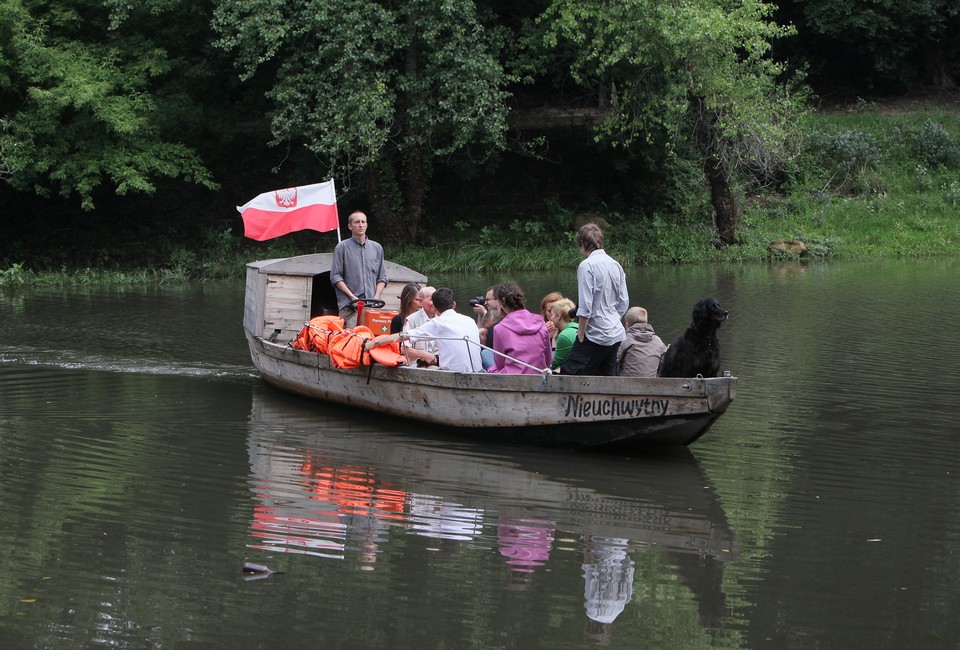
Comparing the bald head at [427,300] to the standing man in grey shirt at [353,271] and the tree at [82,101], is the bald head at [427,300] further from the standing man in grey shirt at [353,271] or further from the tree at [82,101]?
the tree at [82,101]

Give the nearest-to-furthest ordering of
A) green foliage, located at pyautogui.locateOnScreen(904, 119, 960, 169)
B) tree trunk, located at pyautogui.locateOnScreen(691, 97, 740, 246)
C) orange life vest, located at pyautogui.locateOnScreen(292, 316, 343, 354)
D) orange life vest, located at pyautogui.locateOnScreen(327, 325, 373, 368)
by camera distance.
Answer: orange life vest, located at pyautogui.locateOnScreen(327, 325, 373, 368), orange life vest, located at pyautogui.locateOnScreen(292, 316, 343, 354), tree trunk, located at pyautogui.locateOnScreen(691, 97, 740, 246), green foliage, located at pyautogui.locateOnScreen(904, 119, 960, 169)

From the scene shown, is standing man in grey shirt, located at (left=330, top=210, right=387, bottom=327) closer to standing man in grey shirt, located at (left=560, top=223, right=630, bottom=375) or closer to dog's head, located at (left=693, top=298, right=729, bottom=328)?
standing man in grey shirt, located at (left=560, top=223, right=630, bottom=375)

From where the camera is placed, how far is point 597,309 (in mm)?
8922

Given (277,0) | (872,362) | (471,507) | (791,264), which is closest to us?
(471,507)

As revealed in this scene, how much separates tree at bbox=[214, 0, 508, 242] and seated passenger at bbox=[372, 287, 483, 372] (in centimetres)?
1419

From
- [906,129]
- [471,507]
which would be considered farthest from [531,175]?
[471,507]

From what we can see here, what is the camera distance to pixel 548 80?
104 ft

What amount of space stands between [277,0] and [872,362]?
1507 cm

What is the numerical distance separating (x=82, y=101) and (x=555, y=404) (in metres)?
17.5

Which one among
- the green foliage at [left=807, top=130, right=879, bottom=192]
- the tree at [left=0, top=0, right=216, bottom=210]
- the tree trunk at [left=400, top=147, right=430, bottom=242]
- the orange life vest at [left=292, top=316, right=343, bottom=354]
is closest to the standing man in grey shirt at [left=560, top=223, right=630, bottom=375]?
the orange life vest at [left=292, top=316, right=343, bottom=354]

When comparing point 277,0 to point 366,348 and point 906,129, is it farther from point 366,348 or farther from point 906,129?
point 906,129

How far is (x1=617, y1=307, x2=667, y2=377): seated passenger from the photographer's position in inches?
373

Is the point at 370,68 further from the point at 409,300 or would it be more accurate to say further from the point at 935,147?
the point at 935,147

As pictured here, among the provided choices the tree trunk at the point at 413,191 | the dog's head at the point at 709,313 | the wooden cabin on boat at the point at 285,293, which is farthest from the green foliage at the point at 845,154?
the dog's head at the point at 709,313
